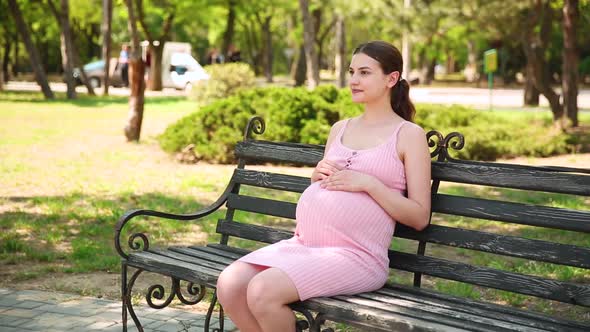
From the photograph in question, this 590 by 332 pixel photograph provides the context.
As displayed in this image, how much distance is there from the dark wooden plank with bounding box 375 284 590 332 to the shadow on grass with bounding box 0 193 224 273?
10.5 ft

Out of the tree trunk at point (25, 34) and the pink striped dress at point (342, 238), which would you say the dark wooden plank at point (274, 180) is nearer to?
the pink striped dress at point (342, 238)

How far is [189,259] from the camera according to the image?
4262 mm

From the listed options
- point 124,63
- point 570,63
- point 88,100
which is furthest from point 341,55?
point 570,63

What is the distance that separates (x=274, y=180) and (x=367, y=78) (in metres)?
0.98

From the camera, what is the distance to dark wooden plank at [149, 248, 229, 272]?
413 centimetres

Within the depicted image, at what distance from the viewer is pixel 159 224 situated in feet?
26.6

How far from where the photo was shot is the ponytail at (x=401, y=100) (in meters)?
4.09

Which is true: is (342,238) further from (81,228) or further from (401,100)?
(81,228)

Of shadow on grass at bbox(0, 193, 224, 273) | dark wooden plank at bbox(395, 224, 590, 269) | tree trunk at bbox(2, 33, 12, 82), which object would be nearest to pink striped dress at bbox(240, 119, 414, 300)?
dark wooden plank at bbox(395, 224, 590, 269)

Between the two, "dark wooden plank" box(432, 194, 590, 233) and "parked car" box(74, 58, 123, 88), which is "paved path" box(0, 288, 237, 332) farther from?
"parked car" box(74, 58, 123, 88)

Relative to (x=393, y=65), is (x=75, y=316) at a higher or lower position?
lower

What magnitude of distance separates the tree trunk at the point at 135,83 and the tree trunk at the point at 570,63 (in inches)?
298

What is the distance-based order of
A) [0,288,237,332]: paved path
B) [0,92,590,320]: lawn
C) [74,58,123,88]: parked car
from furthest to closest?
[74,58,123,88]: parked car → [0,92,590,320]: lawn → [0,288,237,332]: paved path

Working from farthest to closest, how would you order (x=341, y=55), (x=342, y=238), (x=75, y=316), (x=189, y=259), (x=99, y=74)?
(x=99, y=74)
(x=341, y=55)
(x=75, y=316)
(x=189, y=259)
(x=342, y=238)
